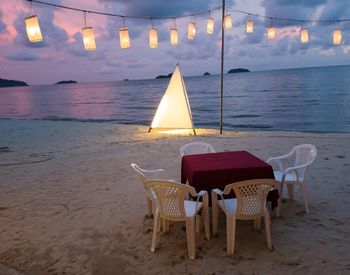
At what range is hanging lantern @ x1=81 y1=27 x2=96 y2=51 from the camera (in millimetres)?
6367

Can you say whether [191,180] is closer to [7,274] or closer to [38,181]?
[7,274]

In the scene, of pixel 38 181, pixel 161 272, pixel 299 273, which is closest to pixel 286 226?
pixel 299 273

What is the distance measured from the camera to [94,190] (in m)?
4.83

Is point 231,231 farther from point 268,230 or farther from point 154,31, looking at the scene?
point 154,31

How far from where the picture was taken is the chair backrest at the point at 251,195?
2.68 meters

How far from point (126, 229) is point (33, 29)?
374cm

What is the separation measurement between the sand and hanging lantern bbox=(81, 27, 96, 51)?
2.39m

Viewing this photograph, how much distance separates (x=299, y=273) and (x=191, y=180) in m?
1.23

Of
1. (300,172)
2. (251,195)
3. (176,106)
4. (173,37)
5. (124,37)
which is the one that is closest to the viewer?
(251,195)

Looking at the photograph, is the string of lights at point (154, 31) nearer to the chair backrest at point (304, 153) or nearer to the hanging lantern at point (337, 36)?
the hanging lantern at point (337, 36)

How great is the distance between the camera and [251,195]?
2.78 m

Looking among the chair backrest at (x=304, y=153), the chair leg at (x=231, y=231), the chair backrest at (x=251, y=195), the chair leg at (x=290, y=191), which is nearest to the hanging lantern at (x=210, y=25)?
the chair backrest at (x=304, y=153)

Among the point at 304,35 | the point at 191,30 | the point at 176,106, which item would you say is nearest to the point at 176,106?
the point at 176,106

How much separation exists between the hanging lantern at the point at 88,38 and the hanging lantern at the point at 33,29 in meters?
1.26
